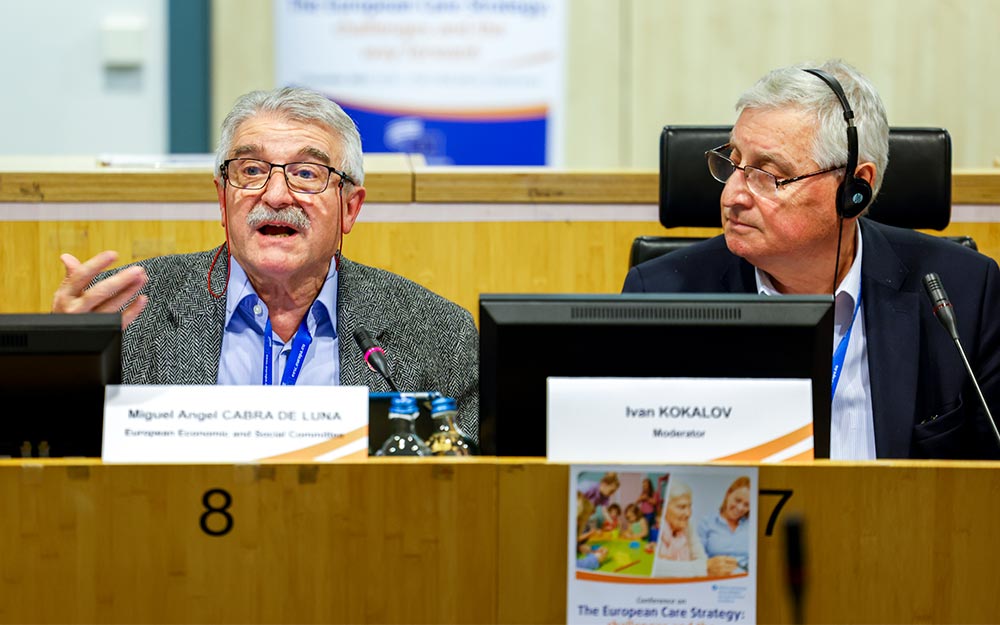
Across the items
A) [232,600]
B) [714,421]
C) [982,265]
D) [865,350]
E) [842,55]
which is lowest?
[232,600]

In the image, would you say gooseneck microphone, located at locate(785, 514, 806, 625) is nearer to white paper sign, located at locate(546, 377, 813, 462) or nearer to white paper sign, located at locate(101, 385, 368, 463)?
white paper sign, located at locate(546, 377, 813, 462)

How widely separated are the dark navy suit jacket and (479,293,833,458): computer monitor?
64 centimetres

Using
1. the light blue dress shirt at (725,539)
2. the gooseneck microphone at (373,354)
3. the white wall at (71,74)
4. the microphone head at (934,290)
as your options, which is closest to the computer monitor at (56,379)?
the gooseneck microphone at (373,354)

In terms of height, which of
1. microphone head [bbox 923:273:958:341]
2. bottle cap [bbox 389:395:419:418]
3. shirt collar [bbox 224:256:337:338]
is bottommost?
bottle cap [bbox 389:395:419:418]

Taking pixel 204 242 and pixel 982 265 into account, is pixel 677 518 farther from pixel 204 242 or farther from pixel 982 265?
→ pixel 204 242

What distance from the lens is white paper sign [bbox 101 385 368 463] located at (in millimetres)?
1244

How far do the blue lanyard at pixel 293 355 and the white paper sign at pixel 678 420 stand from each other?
90cm

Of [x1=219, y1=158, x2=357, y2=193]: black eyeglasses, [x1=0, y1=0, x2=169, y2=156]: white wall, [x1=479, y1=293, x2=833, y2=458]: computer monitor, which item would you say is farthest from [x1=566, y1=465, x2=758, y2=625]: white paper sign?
[x1=0, y1=0, x2=169, y2=156]: white wall

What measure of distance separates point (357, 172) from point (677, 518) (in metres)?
1.15

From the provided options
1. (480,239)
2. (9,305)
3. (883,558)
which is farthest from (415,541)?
(9,305)

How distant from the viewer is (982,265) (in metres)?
2.08

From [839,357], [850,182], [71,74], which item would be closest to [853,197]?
→ [850,182]

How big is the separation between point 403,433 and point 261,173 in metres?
0.77

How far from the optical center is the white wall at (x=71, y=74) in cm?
446
